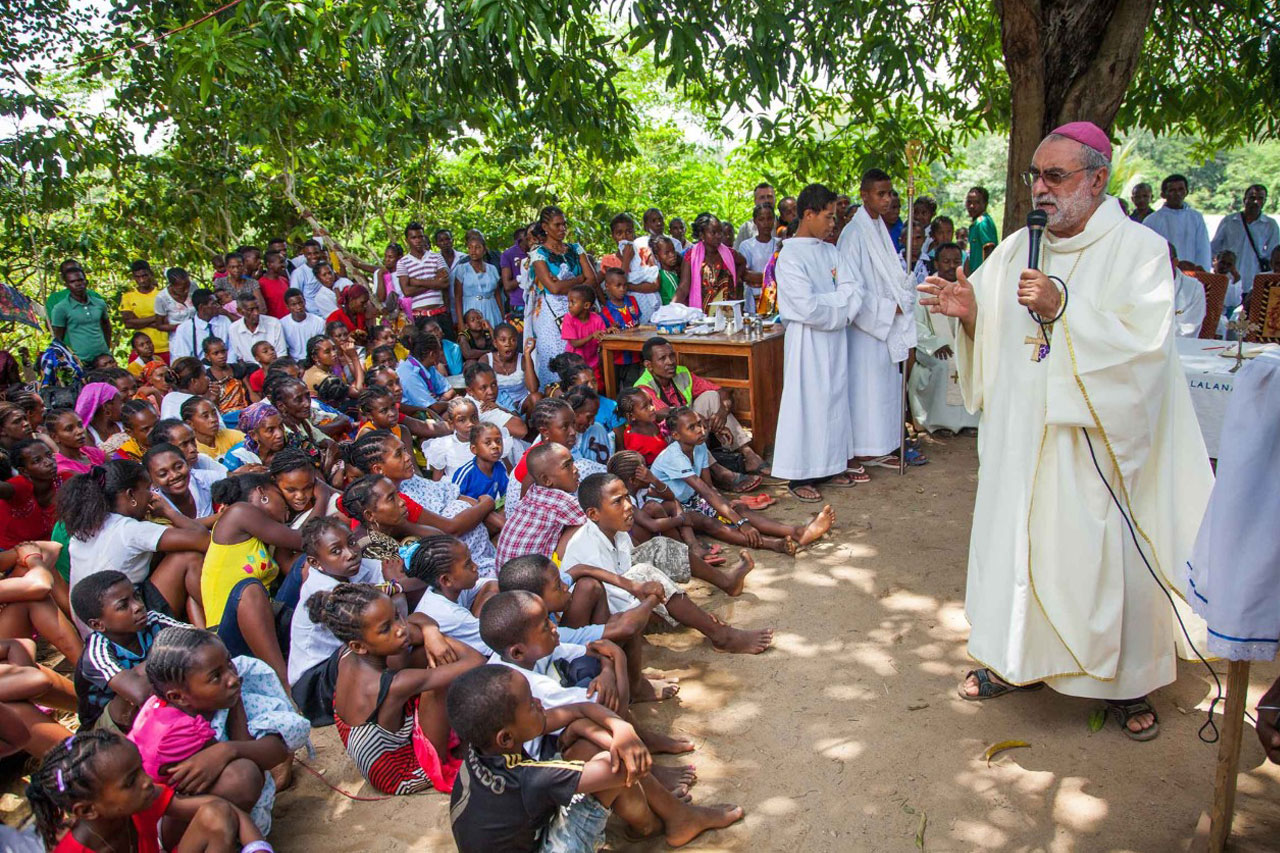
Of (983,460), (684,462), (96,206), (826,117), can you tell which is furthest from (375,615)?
(96,206)

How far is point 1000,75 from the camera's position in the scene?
9.11 m

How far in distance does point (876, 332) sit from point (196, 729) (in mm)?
5051

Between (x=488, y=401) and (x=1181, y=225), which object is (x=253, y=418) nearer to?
(x=488, y=401)

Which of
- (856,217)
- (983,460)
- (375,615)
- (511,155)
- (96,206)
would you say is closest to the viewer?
(375,615)

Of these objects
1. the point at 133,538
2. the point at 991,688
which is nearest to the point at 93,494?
the point at 133,538

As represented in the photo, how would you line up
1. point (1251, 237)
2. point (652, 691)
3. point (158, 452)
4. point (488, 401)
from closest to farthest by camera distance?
1. point (652, 691)
2. point (158, 452)
3. point (488, 401)
4. point (1251, 237)

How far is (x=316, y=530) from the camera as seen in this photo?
148 inches

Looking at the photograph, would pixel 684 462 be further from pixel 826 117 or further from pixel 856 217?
pixel 826 117

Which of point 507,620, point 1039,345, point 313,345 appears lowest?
point 507,620

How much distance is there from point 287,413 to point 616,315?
2967 millimetres

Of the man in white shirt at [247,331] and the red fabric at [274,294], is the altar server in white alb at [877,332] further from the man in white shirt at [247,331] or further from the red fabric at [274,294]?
the red fabric at [274,294]

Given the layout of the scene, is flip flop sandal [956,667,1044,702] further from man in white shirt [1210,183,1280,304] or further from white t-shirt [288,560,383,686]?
man in white shirt [1210,183,1280,304]

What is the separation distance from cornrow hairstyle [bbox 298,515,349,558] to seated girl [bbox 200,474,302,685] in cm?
41

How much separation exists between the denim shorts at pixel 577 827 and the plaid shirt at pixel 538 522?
1.52 m
